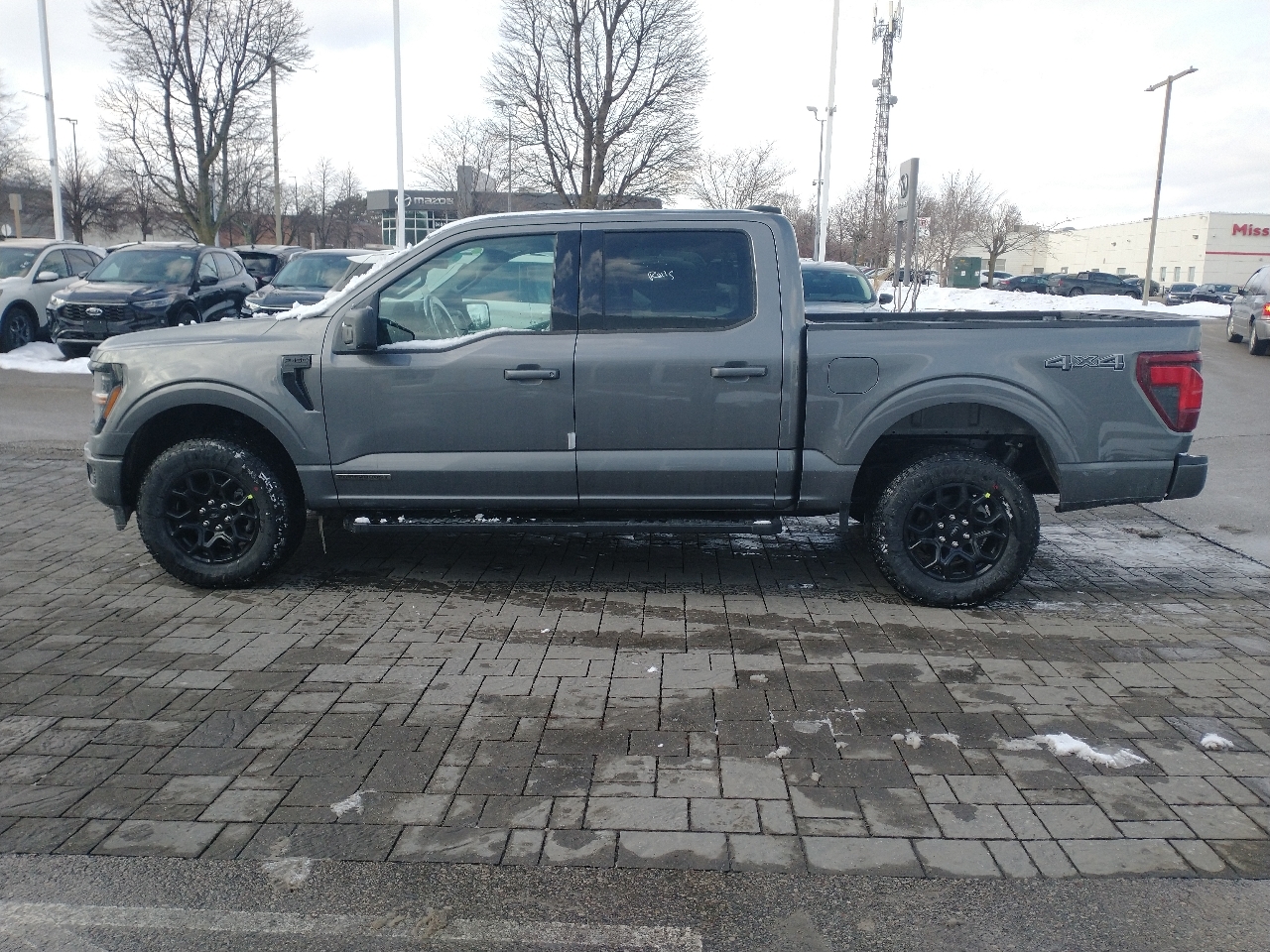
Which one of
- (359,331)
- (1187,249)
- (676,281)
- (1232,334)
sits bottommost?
(1232,334)

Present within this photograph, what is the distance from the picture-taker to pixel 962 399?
17.5 feet

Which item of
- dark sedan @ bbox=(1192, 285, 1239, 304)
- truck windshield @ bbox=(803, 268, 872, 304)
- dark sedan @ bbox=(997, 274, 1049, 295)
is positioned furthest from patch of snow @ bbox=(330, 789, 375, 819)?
dark sedan @ bbox=(1192, 285, 1239, 304)

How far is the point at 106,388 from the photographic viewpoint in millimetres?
5680

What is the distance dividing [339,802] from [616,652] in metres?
1.68

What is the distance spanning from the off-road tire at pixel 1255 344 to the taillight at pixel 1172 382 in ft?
58.0

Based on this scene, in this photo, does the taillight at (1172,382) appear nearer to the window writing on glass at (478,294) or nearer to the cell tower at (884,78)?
the window writing on glass at (478,294)

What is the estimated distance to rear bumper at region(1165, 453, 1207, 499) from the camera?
543cm

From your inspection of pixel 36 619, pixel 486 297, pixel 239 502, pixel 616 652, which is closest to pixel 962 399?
pixel 616 652

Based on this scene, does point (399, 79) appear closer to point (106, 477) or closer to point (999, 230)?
point (106, 477)

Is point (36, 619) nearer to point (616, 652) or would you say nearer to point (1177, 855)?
point (616, 652)

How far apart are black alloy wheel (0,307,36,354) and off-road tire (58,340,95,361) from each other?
48.0 inches

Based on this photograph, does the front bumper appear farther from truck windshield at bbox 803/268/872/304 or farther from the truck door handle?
truck windshield at bbox 803/268/872/304

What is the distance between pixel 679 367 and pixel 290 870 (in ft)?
10.2

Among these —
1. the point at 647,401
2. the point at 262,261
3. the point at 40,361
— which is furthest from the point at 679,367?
the point at 262,261
